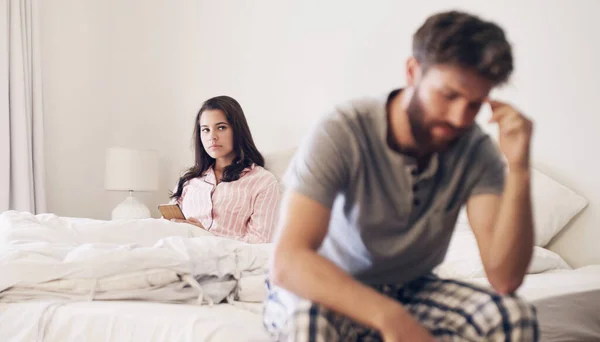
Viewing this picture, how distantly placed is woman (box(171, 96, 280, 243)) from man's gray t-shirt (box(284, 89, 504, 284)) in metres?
1.38

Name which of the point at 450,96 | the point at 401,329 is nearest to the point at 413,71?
the point at 450,96

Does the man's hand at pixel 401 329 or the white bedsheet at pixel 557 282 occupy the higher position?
the man's hand at pixel 401 329

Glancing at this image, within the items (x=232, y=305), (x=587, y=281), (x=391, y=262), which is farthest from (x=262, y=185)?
(x=391, y=262)

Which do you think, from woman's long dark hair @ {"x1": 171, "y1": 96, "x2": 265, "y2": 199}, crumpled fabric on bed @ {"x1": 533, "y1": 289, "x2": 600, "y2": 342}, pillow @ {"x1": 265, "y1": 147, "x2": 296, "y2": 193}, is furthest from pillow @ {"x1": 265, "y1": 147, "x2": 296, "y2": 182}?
crumpled fabric on bed @ {"x1": 533, "y1": 289, "x2": 600, "y2": 342}

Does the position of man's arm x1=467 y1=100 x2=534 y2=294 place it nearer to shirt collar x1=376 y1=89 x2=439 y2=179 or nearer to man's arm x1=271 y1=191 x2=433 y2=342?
shirt collar x1=376 y1=89 x2=439 y2=179

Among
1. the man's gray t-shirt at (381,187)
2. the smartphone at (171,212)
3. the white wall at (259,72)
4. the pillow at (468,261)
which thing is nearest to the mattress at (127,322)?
the man's gray t-shirt at (381,187)

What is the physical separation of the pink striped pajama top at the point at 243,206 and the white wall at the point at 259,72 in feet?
2.24

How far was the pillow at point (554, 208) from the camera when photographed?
2471 mm

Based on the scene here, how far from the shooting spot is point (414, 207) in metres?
1.20

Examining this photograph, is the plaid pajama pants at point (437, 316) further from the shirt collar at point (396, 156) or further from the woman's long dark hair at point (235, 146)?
the woman's long dark hair at point (235, 146)

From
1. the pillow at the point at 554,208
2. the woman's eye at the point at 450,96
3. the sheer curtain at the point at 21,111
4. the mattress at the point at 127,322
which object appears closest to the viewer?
the woman's eye at the point at 450,96

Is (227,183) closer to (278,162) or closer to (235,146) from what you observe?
(235,146)

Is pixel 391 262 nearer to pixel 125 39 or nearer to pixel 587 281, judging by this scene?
pixel 587 281

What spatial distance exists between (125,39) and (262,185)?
1.92m
